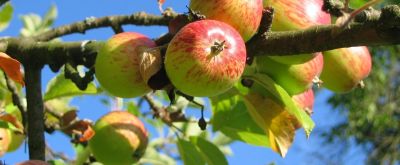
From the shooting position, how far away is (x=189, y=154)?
1.79m

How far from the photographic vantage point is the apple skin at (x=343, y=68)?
131cm

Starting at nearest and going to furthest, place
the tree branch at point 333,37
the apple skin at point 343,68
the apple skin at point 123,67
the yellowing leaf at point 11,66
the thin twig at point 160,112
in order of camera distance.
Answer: the tree branch at point 333,37 < the yellowing leaf at point 11,66 < the apple skin at point 123,67 < the apple skin at point 343,68 < the thin twig at point 160,112

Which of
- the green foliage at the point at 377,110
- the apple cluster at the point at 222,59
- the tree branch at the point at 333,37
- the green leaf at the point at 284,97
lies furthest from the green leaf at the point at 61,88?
→ the green foliage at the point at 377,110

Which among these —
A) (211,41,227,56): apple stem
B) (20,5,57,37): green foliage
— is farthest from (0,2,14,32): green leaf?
(211,41,227,56): apple stem

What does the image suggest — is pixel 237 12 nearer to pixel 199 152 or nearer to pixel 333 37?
pixel 333 37

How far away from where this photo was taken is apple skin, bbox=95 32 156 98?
44.7 inches

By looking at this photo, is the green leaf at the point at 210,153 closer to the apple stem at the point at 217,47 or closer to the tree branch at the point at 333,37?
the tree branch at the point at 333,37

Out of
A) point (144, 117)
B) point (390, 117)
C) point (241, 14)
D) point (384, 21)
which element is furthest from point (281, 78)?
point (390, 117)

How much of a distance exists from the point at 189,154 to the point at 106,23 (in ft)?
1.46

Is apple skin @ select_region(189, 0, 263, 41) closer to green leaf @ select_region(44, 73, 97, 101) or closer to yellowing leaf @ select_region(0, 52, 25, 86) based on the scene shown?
yellowing leaf @ select_region(0, 52, 25, 86)

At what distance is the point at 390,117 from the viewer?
374 inches

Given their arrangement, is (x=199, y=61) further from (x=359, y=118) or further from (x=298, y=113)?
(x=359, y=118)

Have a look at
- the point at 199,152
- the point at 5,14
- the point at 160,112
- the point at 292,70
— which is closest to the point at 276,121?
the point at 292,70

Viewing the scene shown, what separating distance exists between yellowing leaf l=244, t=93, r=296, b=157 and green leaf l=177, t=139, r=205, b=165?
43 centimetres
